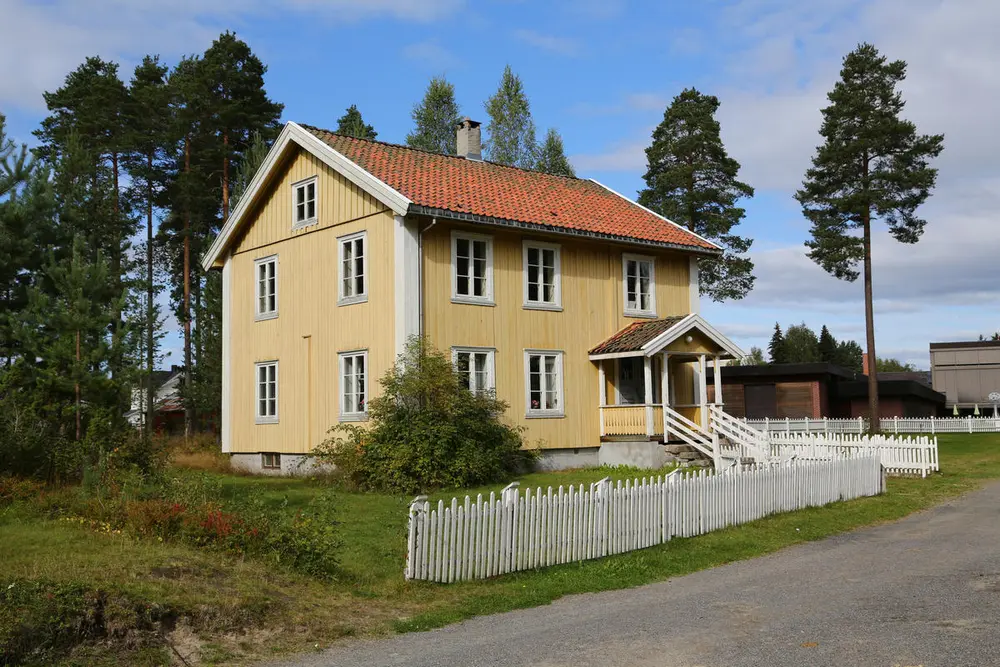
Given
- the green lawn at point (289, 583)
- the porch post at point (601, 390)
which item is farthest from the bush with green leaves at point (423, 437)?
the green lawn at point (289, 583)

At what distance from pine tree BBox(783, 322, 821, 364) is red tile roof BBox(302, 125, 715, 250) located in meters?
65.5

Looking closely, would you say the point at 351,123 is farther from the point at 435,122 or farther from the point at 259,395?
the point at 259,395

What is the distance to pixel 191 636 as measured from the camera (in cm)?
820

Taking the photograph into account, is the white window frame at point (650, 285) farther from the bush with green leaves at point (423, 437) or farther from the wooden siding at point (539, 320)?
the bush with green leaves at point (423, 437)

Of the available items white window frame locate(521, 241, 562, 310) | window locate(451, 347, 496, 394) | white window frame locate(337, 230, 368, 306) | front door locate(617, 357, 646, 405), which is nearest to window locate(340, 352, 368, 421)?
white window frame locate(337, 230, 368, 306)

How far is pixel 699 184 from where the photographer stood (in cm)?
4606

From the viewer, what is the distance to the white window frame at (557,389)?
2386cm

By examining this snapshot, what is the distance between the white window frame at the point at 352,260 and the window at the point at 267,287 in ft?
9.98

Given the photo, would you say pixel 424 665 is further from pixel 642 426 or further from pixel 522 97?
pixel 522 97

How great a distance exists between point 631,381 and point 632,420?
2064 mm

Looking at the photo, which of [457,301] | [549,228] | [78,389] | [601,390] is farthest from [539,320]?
[78,389]

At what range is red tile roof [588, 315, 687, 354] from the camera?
79.4ft

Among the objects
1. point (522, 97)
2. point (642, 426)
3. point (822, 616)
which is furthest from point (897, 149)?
point (822, 616)

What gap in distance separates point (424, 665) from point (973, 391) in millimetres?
55187
